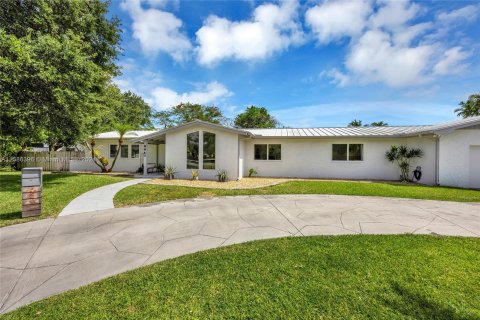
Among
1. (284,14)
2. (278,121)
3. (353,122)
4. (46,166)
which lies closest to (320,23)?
(284,14)

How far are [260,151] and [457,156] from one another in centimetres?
1123

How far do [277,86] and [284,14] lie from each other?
8891 millimetres

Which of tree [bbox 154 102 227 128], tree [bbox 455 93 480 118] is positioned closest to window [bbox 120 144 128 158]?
tree [bbox 154 102 227 128]

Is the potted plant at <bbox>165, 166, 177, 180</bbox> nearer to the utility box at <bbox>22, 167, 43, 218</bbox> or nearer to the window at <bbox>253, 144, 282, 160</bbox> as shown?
the window at <bbox>253, 144, 282, 160</bbox>

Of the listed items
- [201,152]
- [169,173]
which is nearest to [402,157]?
[201,152]

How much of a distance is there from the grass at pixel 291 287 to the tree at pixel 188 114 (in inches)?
1349

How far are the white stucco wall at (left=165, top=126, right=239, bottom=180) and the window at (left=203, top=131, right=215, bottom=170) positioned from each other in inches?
7.8

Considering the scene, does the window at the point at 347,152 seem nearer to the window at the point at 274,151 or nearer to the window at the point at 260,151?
the window at the point at 274,151

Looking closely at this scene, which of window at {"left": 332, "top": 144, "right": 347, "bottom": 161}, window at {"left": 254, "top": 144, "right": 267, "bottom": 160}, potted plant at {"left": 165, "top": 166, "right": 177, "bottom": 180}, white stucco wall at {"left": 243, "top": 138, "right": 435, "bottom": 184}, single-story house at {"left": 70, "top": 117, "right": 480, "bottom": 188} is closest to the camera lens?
single-story house at {"left": 70, "top": 117, "right": 480, "bottom": 188}

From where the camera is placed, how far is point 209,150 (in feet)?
43.9

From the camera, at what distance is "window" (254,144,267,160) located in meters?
15.3

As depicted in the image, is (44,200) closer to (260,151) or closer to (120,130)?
(120,130)

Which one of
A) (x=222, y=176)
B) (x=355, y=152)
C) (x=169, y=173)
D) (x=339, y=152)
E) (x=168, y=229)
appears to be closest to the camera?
(x=168, y=229)

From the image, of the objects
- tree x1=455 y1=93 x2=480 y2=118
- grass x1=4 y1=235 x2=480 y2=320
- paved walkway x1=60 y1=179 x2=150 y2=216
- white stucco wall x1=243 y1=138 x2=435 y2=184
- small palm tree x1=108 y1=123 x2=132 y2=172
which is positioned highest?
tree x1=455 y1=93 x2=480 y2=118
